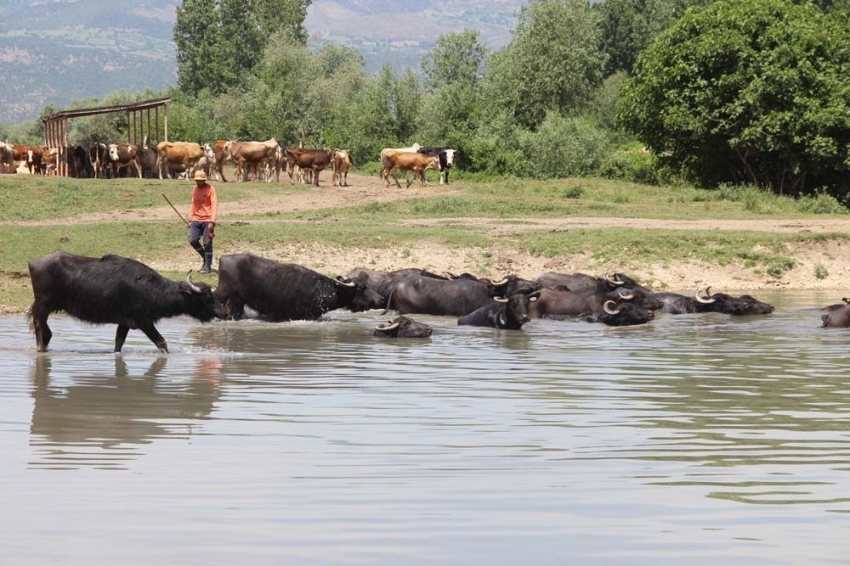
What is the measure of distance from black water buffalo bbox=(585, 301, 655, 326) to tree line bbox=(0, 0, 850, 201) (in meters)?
17.8

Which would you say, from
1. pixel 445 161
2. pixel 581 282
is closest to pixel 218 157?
pixel 445 161

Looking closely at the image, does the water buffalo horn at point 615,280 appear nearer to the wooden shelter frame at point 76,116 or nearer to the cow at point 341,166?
the cow at point 341,166

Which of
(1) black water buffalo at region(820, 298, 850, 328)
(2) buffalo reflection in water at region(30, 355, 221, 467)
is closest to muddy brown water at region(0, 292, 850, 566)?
(2) buffalo reflection in water at region(30, 355, 221, 467)

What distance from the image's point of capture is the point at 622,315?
15922 millimetres

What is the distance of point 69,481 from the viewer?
6570mm

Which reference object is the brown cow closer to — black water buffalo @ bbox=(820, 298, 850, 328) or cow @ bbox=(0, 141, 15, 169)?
cow @ bbox=(0, 141, 15, 169)

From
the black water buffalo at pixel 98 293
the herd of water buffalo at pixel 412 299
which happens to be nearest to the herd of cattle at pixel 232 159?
the herd of water buffalo at pixel 412 299

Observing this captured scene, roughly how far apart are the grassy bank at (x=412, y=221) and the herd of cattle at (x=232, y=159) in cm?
440

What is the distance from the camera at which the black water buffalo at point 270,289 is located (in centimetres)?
1594

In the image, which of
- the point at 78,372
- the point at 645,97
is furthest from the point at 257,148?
the point at 78,372

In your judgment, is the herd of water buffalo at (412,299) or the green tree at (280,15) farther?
the green tree at (280,15)

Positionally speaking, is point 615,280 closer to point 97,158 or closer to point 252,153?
point 252,153

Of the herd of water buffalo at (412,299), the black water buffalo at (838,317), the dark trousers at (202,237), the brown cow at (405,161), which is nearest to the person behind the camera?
the herd of water buffalo at (412,299)

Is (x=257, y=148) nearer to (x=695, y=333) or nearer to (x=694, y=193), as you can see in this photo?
(x=694, y=193)
